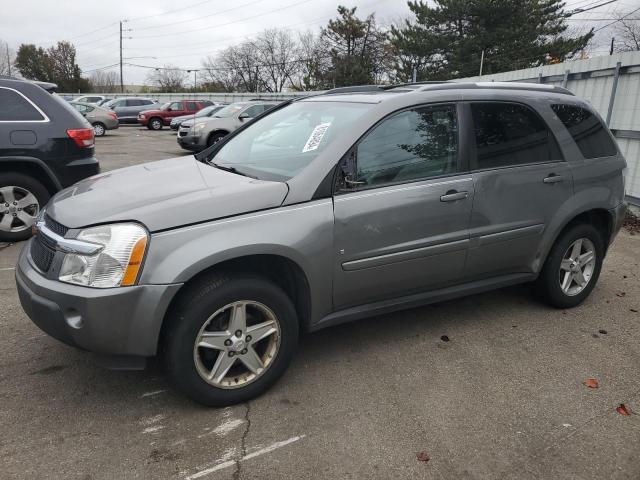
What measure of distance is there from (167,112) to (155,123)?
85 centimetres

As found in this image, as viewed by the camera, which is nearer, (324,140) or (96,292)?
(96,292)

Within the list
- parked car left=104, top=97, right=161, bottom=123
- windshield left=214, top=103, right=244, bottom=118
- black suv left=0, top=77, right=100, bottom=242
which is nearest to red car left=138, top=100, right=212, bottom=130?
parked car left=104, top=97, right=161, bottom=123

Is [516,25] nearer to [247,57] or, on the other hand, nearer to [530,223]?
[530,223]

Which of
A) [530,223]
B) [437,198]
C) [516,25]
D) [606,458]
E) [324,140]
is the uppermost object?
[516,25]

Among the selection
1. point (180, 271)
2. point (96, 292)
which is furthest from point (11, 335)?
point (180, 271)

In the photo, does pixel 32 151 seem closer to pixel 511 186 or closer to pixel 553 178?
pixel 511 186

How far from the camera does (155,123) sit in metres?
26.4

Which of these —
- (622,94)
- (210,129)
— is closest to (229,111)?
(210,129)

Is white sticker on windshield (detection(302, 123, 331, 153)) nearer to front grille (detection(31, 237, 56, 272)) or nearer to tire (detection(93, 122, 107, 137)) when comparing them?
front grille (detection(31, 237, 56, 272))

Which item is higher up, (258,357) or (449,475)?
(258,357)

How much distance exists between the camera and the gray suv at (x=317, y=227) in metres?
2.54

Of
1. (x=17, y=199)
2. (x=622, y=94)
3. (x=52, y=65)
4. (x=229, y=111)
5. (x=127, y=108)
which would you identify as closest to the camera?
(x=17, y=199)

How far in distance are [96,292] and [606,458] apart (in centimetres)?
262

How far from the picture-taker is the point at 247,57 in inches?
2506
